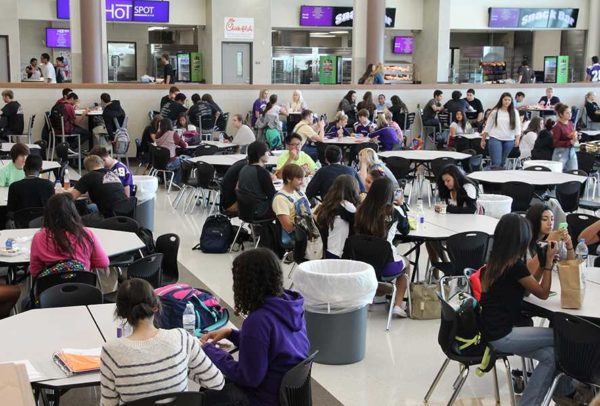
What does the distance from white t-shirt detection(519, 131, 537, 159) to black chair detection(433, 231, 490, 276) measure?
7.10 meters

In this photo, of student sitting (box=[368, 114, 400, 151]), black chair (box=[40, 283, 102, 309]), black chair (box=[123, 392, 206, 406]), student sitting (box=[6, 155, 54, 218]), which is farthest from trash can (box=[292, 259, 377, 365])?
student sitting (box=[368, 114, 400, 151])

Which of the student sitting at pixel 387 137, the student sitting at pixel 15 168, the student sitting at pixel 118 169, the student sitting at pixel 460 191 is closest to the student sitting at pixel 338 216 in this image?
the student sitting at pixel 460 191

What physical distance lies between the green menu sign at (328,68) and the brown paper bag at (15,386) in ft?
67.1

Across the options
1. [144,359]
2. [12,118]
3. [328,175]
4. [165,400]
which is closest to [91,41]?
[12,118]

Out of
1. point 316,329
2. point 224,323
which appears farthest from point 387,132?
point 224,323

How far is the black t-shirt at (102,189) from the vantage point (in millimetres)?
8141

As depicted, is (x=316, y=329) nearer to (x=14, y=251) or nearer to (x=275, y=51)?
(x=14, y=251)

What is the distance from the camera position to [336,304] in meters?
5.57

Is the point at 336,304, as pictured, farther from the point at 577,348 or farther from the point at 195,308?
the point at 577,348

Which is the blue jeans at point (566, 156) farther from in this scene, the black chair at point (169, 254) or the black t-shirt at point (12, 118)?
the black t-shirt at point (12, 118)

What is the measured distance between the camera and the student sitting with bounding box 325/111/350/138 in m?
13.8

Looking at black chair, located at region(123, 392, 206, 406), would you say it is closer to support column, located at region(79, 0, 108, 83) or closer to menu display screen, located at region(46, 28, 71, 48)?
support column, located at region(79, 0, 108, 83)

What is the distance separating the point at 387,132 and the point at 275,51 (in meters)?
10.5

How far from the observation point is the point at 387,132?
13.4 meters
